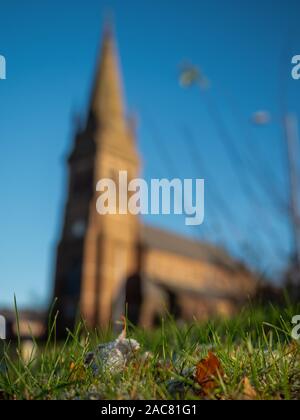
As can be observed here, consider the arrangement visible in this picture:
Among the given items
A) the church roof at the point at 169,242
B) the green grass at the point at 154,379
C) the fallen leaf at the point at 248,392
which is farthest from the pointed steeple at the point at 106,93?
the fallen leaf at the point at 248,392

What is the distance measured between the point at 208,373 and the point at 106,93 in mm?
46404

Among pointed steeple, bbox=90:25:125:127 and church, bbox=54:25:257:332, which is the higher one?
pointed steeple, bbox=90:25:125:127

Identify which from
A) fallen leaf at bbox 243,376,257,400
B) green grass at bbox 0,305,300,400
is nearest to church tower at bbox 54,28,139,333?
green grass at bbox 0,305,300,400

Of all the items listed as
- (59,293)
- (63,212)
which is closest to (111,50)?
(63,212)

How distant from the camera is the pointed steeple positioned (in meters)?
46.4

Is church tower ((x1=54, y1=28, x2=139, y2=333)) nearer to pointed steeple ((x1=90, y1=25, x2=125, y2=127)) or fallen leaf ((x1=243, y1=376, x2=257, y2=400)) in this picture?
pointed steeple ((x1=90, y1=25, x2=125, y2=127))

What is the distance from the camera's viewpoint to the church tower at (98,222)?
4178cm

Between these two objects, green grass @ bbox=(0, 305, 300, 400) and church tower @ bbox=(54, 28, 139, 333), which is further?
church tower @ bbox=(54, 28, 139, 333)

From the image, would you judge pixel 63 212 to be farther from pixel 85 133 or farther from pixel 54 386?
pixel 54 386

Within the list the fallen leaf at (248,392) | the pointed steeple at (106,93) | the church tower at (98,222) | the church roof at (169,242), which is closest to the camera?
the fallen leaf at (248,392)

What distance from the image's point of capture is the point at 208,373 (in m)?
1.52

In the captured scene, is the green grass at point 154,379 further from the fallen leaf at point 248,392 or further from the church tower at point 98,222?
the church tower at point 98,222

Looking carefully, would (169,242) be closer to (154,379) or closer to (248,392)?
(154,379)

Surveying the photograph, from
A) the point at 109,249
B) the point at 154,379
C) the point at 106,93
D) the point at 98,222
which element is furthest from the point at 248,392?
the point at 106,93
